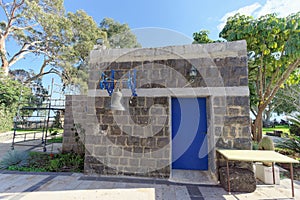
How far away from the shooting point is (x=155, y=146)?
3604 millimetres

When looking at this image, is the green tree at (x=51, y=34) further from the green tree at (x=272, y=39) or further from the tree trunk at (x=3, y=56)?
the green tree at (x=272, y=39)

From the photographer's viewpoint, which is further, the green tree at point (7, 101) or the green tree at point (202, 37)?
the green tree at point (7, 101)

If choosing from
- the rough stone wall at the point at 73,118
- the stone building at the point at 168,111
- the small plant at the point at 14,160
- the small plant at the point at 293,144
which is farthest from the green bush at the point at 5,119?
the small plant at the point at 293,144

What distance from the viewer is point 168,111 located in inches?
144

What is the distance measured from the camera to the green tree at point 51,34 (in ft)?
38.1

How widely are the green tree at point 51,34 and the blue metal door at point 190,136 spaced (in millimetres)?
11833

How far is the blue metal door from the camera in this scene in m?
3.80

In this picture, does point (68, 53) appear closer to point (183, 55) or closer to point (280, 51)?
point (183, 55)

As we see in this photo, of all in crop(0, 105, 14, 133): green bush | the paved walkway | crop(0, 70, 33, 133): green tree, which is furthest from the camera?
crop(0, 70, 33, 133): green tree

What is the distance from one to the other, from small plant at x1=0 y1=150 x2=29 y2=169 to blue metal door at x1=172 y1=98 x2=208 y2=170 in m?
4.67

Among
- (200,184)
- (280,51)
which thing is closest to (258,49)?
(280,51)

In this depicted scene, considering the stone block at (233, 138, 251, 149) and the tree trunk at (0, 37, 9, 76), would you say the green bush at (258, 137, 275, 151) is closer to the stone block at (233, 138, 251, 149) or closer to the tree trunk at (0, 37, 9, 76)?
the stone block at (233, 138, 251, 149)

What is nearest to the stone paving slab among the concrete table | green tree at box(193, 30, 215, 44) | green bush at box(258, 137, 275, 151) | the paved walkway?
the paved walkway

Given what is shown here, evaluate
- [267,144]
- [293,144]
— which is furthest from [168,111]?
[293,144]
